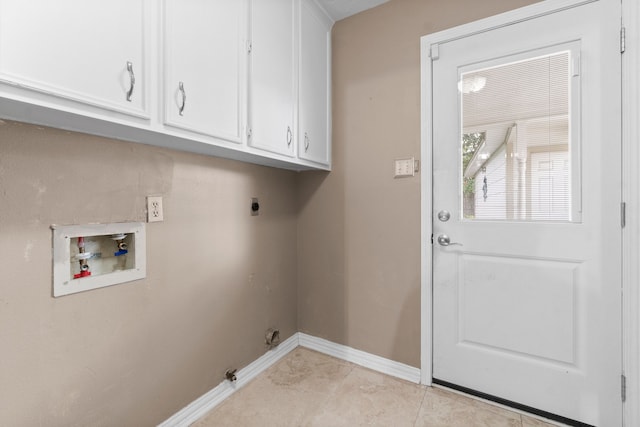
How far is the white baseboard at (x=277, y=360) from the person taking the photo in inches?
62.4

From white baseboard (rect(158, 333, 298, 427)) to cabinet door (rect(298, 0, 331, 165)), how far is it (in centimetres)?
139

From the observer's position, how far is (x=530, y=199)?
5.23 ft

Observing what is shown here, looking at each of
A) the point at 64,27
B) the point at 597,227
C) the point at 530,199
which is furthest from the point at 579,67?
the point at 64,27

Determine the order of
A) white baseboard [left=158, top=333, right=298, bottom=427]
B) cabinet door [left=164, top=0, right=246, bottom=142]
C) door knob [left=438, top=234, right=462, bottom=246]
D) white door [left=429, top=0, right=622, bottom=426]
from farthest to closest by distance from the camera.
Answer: door knob [left=438, top=234, right=462, bottom=246], white baseboard [left=158, top=333, right=298, bottom=427], white door [left=429, top=0, right=622, bottom=426], cabinet door [left=164, top=0, right=246, bottom=142]

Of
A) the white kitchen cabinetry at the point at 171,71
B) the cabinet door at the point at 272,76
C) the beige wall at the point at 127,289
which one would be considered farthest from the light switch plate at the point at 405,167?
the beige wall at the point at 127,289

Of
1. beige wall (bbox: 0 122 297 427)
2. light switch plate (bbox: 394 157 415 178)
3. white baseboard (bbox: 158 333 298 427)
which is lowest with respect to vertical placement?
white baseboard (bbox: 158 333 298 427)

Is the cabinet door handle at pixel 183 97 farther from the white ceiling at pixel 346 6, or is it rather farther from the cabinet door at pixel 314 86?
the white ceiling at pixel 346 6

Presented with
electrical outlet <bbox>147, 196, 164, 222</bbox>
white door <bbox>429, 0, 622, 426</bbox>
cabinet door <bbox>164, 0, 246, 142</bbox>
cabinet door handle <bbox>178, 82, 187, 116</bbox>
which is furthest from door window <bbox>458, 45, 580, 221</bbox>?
electrical outlet <bbox>147, 196, 164, 222</bbox>

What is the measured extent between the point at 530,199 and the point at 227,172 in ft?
5.54

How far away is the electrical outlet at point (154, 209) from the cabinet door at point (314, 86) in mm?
834

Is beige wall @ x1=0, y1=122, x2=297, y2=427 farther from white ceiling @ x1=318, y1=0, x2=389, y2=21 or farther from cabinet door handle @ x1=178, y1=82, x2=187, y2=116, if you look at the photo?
white ceiling @ x1=318, y1=0, x2=389, y2=21

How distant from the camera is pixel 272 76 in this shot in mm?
1648

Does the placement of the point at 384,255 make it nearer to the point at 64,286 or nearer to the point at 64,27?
the point at 64,286

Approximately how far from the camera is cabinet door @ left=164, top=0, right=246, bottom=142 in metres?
1.16
